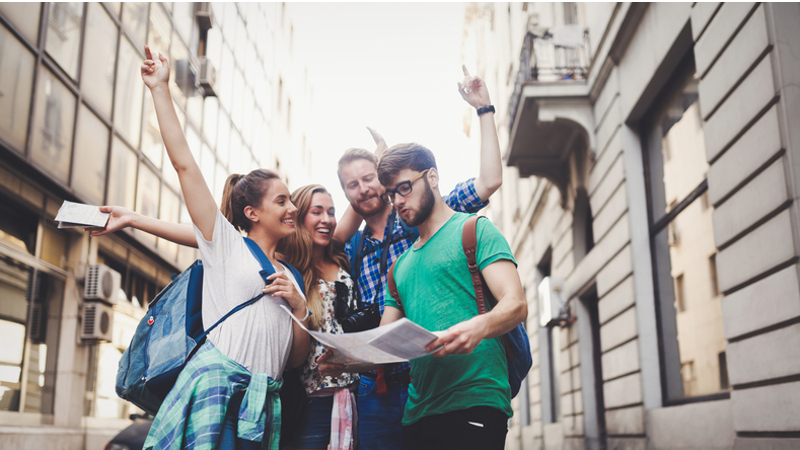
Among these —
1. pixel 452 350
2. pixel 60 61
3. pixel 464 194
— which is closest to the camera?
pixel 452 350

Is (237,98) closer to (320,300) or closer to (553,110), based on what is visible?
(553,110)

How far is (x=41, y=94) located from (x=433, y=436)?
9855 millimetres

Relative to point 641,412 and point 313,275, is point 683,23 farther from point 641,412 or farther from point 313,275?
point 313,275

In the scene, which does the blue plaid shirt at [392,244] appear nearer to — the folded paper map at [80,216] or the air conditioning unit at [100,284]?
the folded paper map at [80,216]

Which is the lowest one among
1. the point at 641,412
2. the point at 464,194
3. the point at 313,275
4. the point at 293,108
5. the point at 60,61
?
the point at 641,412

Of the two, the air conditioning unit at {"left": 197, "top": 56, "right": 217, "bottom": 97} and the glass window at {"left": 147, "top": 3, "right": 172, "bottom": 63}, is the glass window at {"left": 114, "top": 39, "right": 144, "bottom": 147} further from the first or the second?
A: the air conditioning unit at {"left": 197, "top": 56, "right": 217, "bottom": 97}

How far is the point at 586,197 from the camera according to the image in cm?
1270

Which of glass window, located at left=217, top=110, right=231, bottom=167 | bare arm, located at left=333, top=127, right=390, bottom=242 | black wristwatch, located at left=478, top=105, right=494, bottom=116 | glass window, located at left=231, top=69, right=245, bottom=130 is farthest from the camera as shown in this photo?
glass window, located at left=231, top=69, right=245, bottom=130

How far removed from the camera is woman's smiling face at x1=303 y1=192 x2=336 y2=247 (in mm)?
3717

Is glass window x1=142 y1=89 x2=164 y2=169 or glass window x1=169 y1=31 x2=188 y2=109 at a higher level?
glass window x1=169 y1=31 x2=188 y2=109

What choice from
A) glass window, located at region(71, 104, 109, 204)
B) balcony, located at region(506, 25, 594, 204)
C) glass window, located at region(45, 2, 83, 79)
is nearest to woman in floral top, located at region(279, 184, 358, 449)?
balcony, located at region(506, 25, 594, 204)

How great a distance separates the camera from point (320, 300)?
358 centimetres

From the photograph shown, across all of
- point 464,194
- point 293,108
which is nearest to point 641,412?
point 464,194

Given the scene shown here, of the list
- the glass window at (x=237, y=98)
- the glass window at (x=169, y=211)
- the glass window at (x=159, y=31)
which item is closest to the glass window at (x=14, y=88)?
the glass window at (x=159, y=31)
